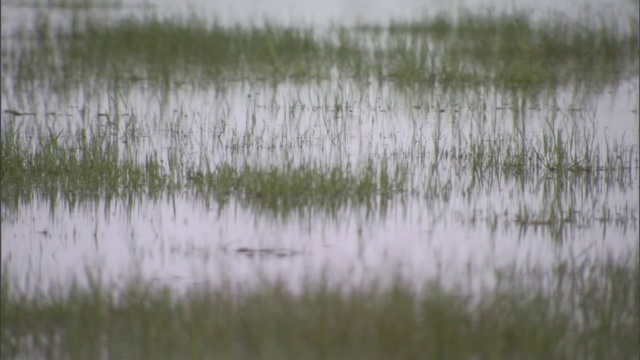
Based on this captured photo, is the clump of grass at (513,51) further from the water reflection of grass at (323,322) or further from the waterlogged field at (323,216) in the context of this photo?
the water reflection of grass at (323,322)

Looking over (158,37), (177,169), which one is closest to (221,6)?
(158,37)

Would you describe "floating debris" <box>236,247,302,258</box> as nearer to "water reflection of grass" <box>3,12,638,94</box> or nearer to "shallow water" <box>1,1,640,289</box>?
"shallow water" <box>1,1,640,289</box>

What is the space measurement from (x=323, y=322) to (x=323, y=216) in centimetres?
191

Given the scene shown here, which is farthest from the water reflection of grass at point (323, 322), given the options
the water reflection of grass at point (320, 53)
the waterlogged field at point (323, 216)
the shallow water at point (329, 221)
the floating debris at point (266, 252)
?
the water reflection of grass at point (320, 53)

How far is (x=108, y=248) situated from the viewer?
4.87 metres

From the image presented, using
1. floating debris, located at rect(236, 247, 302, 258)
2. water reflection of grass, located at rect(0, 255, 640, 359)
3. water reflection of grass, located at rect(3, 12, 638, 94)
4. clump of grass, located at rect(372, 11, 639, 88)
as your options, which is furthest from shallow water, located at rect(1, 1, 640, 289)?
water reflection of grass, located at rect(3, 12, 638, 94)

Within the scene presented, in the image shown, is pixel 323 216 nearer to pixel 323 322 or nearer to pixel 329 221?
pixel 329 221

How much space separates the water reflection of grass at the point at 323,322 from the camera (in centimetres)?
341

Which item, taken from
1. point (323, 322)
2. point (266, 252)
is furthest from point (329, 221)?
point (323, 322)

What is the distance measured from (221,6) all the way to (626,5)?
6879 mm

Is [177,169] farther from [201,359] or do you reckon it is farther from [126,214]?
[201,359]

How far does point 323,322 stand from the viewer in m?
3.52

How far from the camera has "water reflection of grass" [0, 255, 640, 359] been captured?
134 inches

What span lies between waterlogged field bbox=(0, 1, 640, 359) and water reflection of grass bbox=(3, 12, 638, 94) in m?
0.09
